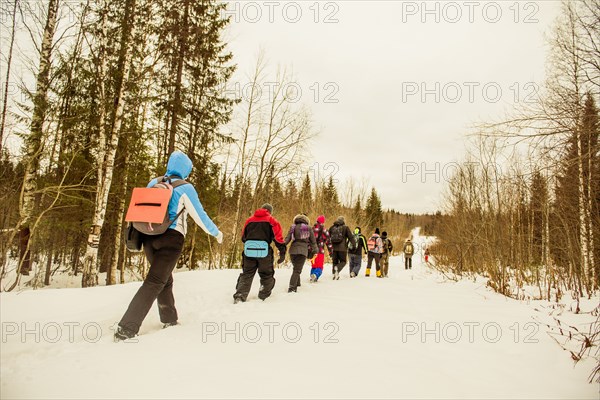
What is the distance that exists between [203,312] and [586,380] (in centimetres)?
427

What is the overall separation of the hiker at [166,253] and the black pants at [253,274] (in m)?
1.66

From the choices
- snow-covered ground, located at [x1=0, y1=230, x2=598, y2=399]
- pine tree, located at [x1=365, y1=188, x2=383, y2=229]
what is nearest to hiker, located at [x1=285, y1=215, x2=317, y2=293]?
snow-covered ground, located at [x1=0, y1=230, x2=598, y2=399]

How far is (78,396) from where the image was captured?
6.34ft

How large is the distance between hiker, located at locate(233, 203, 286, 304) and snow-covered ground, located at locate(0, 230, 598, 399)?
0.45 metres

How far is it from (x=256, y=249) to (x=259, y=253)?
3.5 inches

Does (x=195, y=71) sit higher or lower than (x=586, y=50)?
higher

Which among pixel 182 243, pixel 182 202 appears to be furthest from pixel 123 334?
pixel 182 202

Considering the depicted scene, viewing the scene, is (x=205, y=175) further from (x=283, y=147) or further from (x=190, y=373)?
(x=190, y=373)

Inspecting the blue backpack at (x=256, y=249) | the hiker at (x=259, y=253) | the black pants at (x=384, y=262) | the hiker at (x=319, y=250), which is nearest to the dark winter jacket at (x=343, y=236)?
the hiker at (x=319, y=250)

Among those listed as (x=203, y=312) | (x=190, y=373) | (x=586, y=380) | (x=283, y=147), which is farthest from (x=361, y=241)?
→ (x=190, y=373)

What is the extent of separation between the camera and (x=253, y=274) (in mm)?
5414

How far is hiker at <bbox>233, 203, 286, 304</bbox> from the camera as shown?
5.34 m

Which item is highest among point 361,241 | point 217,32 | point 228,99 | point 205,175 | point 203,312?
point 217,32

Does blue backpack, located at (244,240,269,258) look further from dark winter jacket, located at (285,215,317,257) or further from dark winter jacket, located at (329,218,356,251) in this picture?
dark winter jacket, located at (329,218,356,251)
